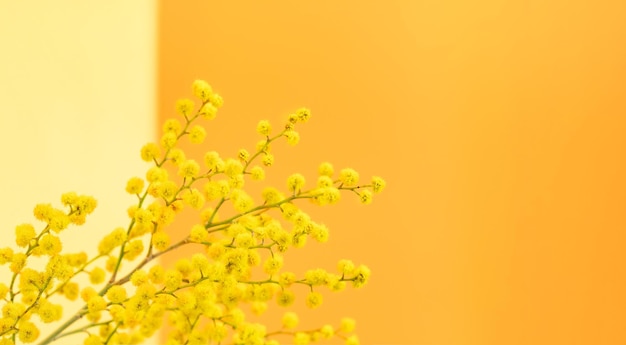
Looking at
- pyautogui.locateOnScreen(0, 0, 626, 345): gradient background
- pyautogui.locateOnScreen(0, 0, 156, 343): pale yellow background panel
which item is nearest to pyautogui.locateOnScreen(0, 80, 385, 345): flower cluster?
pyautogui.locateOnScreen(0, 0, 156, 343): pale yellow background panel

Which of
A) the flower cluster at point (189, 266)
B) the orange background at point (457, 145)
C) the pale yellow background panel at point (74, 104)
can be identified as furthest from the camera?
the orange background at point (457, 145)

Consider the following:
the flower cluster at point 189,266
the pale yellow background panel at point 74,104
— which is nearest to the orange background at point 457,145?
the pale yellow background panel at point 74,104

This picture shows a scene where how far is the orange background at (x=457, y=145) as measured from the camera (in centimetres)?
111

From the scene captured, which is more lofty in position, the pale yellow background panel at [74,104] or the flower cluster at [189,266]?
the pale yellow background panel at [74,104]

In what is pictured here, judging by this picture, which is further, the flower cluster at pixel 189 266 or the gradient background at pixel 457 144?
the gradient background at pixel 457 144

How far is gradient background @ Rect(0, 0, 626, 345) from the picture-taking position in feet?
3.64

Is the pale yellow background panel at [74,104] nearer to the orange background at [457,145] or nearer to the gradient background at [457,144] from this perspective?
the gradient background at [457,144]

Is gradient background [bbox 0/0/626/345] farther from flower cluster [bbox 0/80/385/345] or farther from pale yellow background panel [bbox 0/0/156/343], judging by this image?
flower cluster [bbox 0/80/385/345]

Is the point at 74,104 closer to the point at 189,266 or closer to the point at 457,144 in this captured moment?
the point at 189,266

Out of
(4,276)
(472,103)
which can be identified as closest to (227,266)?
(4,276)

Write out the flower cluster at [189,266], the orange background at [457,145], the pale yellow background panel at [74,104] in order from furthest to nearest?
the orange background at [457,145], the pale yellow background panel at [74,104], the flower cluster at [189,266]

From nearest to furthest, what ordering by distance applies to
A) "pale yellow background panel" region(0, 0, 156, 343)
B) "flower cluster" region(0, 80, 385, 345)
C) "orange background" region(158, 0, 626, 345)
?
"flower cluster" region(0, 80, 385, 345) < "pale yellow background panel" region(0, 0, 156, 343) < "orange background" region(158, 0, 626, 345)

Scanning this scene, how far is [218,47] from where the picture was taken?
1396 millimetres

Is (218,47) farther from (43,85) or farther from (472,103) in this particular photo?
(472,103)
